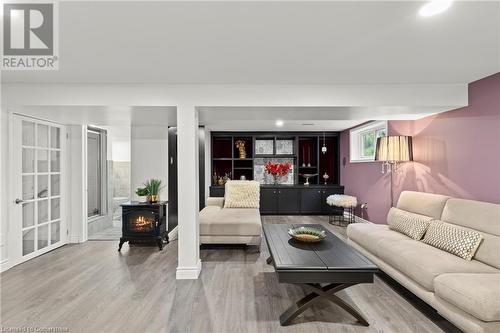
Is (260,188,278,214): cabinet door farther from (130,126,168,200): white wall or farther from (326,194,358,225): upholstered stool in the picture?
(130,126,168,200): white wall

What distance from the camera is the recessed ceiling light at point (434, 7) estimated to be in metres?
1.55

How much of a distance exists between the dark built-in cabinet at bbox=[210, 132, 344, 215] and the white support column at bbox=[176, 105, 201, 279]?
371 centimetres

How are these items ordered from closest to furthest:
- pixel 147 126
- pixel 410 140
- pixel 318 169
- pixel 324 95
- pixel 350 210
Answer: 1. pixel 324 95
2. pixel 410 140
3. pixel 147 126
4. pixel 350 210
5. pixel 318 169

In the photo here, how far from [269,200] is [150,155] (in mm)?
3324

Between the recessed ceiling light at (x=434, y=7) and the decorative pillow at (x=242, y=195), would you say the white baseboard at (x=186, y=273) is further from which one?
the recessed ceiling light at (x=434, y=7)

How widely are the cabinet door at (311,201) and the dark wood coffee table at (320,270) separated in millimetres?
4210

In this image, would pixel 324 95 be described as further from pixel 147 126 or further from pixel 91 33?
pixel 147 126

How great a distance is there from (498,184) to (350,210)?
3.68 metres

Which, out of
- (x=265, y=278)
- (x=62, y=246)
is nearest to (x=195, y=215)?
(x=265, y=278)

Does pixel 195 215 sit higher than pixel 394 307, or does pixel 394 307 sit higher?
pixel 195 215

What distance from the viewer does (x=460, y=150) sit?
124 inches

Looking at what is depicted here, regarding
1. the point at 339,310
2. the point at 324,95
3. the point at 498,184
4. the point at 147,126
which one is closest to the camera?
the point at 339,310

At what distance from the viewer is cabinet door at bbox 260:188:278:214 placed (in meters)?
6.80

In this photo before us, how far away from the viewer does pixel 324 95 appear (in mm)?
3010
